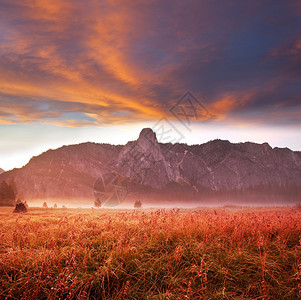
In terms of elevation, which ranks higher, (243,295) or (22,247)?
(22,247)

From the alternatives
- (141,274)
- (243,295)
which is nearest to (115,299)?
(141,274)

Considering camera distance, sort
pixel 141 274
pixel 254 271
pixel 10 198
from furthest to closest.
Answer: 1. pixel 10 198
2. pixel 254 271
3. pixel 141 274

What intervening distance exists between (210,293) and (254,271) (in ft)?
6.53

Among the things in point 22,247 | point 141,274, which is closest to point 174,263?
point 141,274

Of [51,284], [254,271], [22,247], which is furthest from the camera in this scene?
[22,247]

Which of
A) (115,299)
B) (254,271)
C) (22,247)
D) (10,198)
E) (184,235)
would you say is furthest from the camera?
(10,198)

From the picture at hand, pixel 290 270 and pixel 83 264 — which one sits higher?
pixel 83 264

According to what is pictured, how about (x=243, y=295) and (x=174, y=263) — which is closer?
(x=243, y=295)

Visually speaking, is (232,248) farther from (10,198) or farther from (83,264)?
(10,198)

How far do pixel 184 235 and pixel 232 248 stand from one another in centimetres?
175

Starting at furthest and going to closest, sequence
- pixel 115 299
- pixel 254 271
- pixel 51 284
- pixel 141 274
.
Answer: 1. pixel 254 271
2. pixel 141 274
3. pixel 51 284
4. pixel 115 299

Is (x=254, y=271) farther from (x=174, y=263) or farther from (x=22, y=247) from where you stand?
(x=22, y=247)

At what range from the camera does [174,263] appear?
6609 millimetres

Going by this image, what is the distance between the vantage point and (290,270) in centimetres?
670
